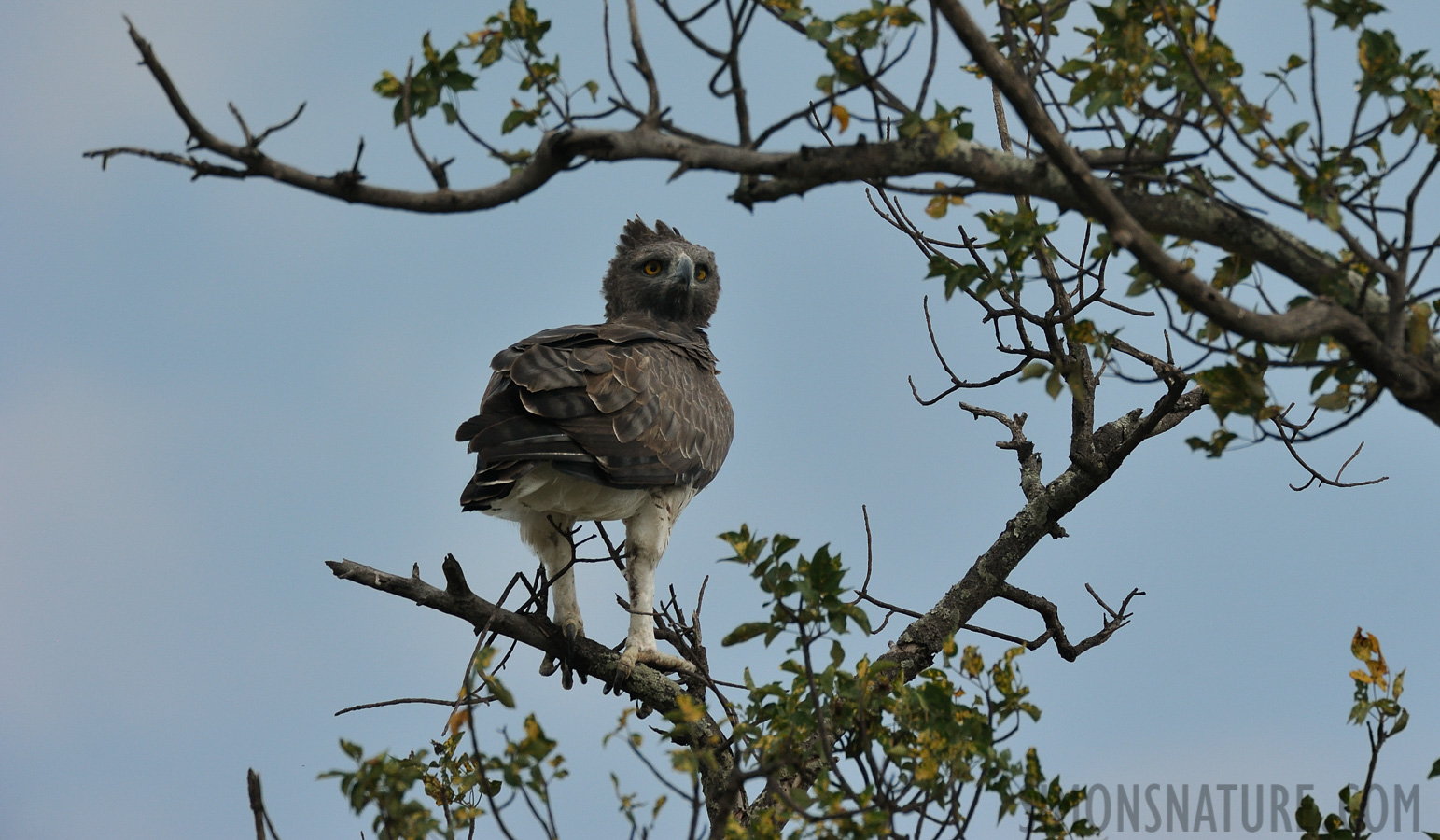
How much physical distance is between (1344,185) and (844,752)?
2495 millimetres

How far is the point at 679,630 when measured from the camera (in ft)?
20.4

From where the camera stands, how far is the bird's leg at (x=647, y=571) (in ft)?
21.4

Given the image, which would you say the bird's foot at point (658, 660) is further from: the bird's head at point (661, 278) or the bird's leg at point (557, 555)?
the bird's head at point (661, 278)

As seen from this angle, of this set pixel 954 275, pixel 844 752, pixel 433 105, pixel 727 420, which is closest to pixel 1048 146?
pixel 954 275

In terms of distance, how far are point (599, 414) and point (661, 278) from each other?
241 centimetres

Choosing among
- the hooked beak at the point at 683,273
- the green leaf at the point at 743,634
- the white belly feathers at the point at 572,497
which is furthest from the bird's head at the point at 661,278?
the green leaf at the point at 743,634

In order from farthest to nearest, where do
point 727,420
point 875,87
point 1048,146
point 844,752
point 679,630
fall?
point 727,420
point 679,630
point 844,752
point 875,87
point 1048,146

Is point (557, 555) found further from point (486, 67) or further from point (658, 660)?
point (486, 67)

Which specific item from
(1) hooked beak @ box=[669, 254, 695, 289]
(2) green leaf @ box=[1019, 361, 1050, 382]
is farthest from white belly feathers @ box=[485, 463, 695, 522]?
(2) green leaf @ box=[1019, 361, 1050, 382]

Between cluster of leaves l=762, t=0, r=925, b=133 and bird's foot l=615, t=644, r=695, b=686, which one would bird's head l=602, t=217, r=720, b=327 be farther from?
cluster of leaves l=762, t=0, r=925, b=133

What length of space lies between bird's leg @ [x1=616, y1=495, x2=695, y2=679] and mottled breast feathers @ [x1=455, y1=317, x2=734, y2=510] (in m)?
0.23

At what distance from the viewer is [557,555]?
22.5 ft

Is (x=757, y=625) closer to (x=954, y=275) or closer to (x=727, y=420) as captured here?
(x=954, y=275)

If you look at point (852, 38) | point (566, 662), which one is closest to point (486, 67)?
point (852, 38)
